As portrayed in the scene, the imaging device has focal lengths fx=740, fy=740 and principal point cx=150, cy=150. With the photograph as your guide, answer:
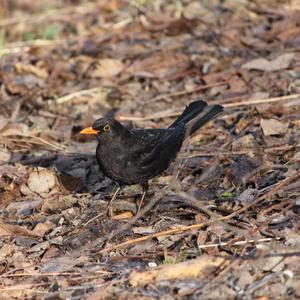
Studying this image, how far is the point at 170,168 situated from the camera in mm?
7258

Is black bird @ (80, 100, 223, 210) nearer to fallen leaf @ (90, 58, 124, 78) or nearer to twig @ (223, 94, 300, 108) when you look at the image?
twig @ (223, 94, 300, 108)

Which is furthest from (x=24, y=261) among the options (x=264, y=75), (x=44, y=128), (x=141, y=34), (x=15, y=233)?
(x=141, y=34)

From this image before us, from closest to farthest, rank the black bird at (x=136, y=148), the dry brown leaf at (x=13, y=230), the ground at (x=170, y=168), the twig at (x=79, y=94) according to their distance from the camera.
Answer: the ground at (x=170, y=168) → the dry brown leaf at (x=13, y=230) → the black bird at (x=136, y=148) → the twig at (x=79, y=94)

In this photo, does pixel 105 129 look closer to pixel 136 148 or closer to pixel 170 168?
pixel 136 148

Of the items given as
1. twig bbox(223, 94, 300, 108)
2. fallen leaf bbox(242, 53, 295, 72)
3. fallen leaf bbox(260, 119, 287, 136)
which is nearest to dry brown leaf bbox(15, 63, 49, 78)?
fallen leaf bbox(242, 53, 295, 72)

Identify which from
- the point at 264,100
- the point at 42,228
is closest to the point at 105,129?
the point at 42,228

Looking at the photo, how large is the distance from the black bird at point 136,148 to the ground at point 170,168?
232 mm

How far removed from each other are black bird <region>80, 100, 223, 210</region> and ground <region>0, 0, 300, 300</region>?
0.23 m

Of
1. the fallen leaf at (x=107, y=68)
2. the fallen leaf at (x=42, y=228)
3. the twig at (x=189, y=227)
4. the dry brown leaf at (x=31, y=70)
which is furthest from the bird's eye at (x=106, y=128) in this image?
the dry brown leaf at (x=31, y=70)

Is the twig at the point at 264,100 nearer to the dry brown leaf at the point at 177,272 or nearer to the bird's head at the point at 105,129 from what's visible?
the bird's head at the point at 105,129

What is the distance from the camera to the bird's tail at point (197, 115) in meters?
7.02

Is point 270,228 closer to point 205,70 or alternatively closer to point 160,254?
point 160,254

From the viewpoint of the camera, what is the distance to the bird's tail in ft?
23.0

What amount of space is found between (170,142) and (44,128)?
82.7 inches
